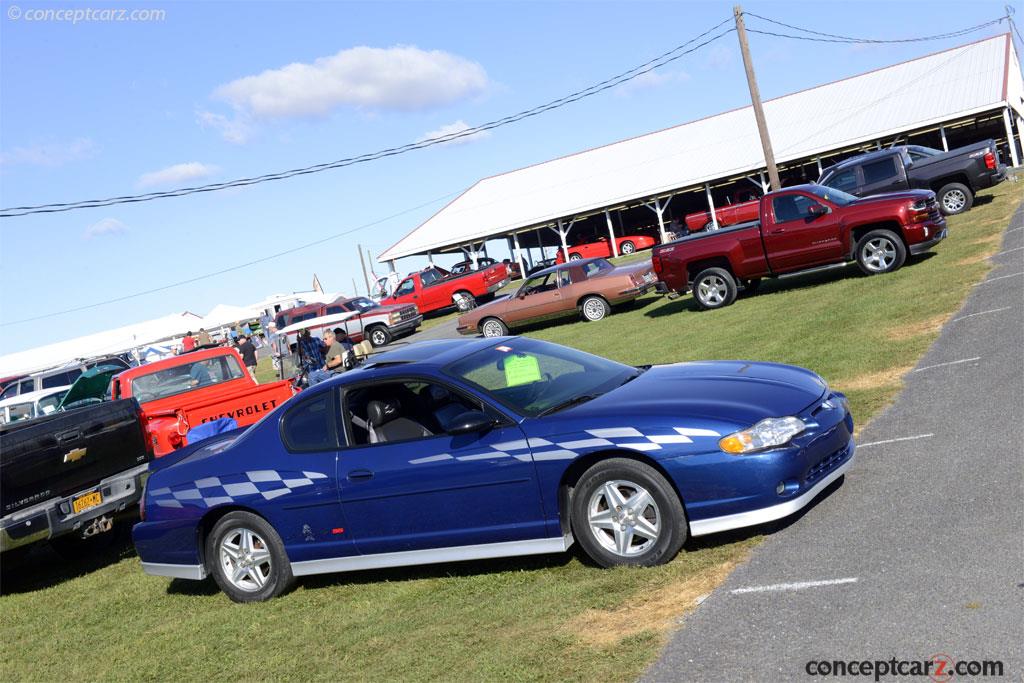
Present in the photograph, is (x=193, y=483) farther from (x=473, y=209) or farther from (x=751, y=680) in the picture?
(x=473, y=209)

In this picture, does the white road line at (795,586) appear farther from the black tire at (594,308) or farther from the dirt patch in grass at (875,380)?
the black tire at (594,308)

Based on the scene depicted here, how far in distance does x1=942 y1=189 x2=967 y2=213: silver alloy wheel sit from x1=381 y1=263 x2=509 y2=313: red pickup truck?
1644 centimetres

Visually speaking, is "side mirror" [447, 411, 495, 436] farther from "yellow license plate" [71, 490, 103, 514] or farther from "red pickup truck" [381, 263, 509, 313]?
"red pickup truck" [381, 263, 509, 313]

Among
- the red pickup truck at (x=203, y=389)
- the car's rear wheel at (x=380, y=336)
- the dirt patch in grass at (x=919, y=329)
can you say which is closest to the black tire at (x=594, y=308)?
the car's rear wheel at (x=380, y=336)

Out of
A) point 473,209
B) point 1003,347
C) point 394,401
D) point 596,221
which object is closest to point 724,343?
point 1003,347

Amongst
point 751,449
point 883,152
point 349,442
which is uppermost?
point 883,152

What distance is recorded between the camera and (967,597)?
171 inches

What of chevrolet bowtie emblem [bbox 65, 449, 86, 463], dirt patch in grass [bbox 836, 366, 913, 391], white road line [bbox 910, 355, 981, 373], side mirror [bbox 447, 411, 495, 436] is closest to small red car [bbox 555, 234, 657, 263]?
dirt patch in grass [bbox 836, 366, 913, 391]

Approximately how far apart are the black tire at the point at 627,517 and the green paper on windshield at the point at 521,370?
103 cm

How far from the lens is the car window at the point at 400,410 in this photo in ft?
21.6

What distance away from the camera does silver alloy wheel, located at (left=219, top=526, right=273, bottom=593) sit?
23.3ft

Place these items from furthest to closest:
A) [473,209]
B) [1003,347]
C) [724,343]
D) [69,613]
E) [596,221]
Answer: [596,221] < [473,209] < [724,343] < [1003,347] < [69,613]

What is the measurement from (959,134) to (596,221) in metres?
17.7

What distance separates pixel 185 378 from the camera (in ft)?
44.7
